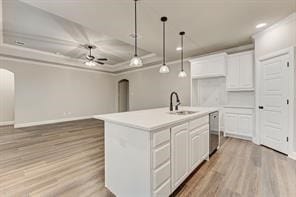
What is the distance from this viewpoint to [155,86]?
6.88 metres

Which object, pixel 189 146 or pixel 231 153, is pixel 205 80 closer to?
pixel 231 153

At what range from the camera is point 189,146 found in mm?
2029

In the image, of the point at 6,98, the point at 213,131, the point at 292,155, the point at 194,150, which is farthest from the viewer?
the point at 6,98

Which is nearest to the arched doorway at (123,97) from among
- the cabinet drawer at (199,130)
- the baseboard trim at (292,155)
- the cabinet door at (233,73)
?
the cabinet door at (233,73)

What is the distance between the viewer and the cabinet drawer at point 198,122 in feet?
6.90

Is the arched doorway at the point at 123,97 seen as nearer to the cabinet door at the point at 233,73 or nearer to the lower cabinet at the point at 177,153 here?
the cabinet door at the point at 233,73

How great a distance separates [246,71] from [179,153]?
336 cm

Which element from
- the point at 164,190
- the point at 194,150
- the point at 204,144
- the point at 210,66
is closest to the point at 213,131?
the point at 204,144

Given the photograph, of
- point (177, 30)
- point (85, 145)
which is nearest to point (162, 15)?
point (177, 30)

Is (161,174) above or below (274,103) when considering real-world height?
below

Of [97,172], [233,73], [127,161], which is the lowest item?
[97,172]

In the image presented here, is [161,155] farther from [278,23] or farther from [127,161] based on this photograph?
[278,23]

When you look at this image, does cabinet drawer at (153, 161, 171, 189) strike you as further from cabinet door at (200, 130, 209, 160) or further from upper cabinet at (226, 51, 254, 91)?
upper cabinet at (226, 51, 254, 91)

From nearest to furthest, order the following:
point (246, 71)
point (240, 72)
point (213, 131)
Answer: point (213, 131) < point (246, 71) < point (240, 72)
